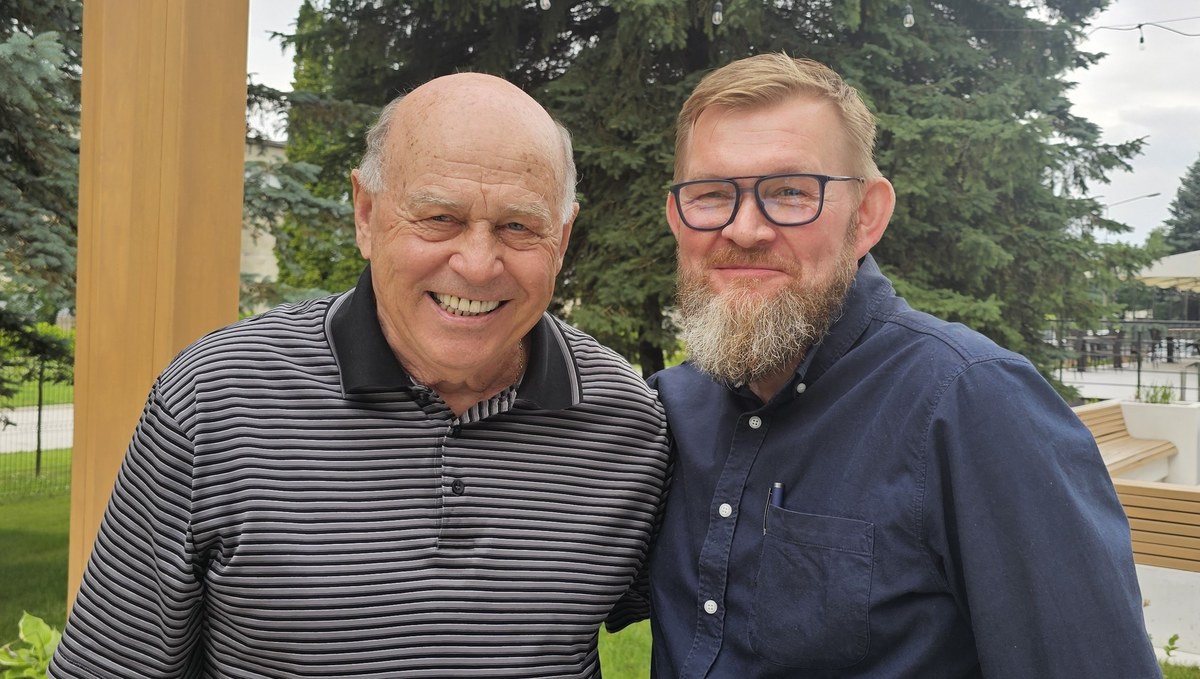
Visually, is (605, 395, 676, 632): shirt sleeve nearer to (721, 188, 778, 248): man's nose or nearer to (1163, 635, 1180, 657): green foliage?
(721, 188, 778, 248): man's nose

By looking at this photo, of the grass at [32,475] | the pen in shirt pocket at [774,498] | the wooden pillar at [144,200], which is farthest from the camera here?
the grass at [32,475]

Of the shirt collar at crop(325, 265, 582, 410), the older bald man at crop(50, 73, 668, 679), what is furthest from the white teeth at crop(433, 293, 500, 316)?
the shirt collar at crop(325, 265, 582, 410)

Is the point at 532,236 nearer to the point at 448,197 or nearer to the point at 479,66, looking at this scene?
the point at 448,197

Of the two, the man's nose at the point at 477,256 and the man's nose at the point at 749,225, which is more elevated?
the man's nose at the point at 749,225

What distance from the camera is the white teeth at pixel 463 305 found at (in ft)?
5.15

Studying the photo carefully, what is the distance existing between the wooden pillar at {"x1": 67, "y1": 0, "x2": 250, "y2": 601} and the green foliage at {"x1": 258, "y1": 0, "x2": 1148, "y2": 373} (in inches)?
238

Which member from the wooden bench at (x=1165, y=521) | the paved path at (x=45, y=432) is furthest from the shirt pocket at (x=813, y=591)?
the paved path at (x=45, y=432)

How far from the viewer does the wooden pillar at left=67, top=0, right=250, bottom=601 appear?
2.17 meters

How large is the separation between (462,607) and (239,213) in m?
1.30

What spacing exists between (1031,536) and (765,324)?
51 cm

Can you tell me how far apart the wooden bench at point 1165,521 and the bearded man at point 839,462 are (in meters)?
4.53

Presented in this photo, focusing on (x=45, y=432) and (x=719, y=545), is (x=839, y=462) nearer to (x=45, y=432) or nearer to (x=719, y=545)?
(x=719, y=545)

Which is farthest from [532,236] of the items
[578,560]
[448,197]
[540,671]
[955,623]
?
[955,623]

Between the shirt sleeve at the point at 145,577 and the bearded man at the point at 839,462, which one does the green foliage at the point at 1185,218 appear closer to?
the bearded man at the point at 839,462
